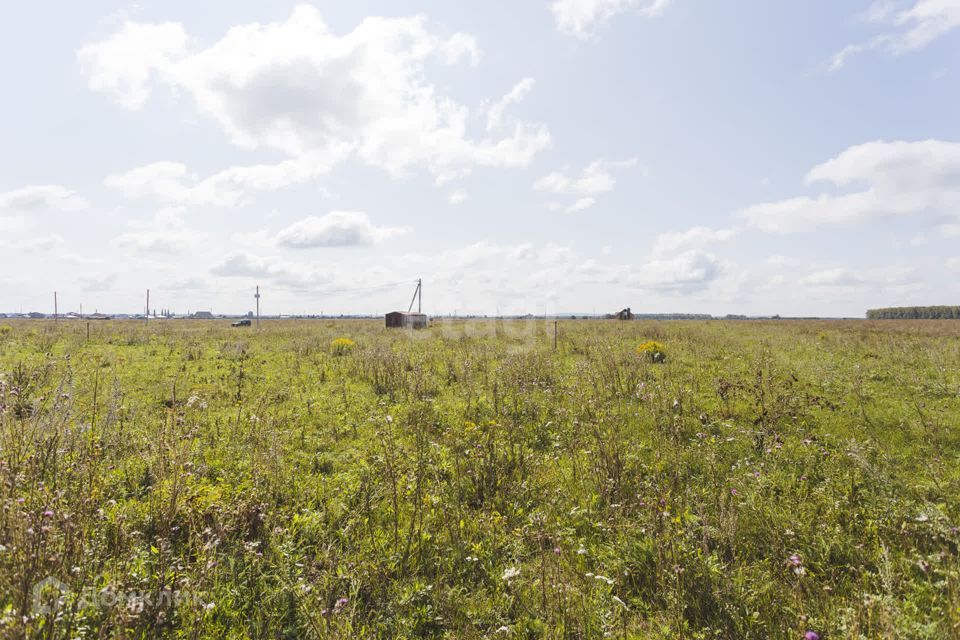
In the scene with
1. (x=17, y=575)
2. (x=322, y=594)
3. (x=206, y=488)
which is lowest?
(x=322, y=594)

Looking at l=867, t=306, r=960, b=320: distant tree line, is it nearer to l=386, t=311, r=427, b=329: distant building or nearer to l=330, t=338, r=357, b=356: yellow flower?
l=386, t=311, r=427, b=329: distant building

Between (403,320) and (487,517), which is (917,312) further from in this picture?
(487,517)

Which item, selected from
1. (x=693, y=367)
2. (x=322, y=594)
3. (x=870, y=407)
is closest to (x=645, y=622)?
(x=322, y=594)

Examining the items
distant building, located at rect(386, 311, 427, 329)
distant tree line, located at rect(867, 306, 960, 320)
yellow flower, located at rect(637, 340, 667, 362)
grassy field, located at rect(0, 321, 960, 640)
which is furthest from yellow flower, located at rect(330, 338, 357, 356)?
distant tree line, located at rect(867, 306, 960, 320)

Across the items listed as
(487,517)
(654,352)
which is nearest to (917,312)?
(654,352)

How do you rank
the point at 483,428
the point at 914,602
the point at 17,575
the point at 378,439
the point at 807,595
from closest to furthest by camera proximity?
the point at 17,575
the point at 914,602
the point at 807,595
the point at 378,439
the point at 483,428

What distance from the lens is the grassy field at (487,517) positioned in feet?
8.84

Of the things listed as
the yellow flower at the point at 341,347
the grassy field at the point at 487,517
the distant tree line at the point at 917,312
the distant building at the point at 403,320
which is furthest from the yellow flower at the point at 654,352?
the distant tree line at the point at 917,312

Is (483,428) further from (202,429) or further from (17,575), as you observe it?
(17,575)

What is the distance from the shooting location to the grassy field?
106 inches

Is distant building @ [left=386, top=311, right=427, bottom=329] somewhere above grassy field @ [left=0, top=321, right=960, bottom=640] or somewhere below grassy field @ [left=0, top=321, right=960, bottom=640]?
above

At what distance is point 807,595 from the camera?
321cm

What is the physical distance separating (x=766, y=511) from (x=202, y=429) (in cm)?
724

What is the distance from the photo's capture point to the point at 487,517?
13.9 ft
